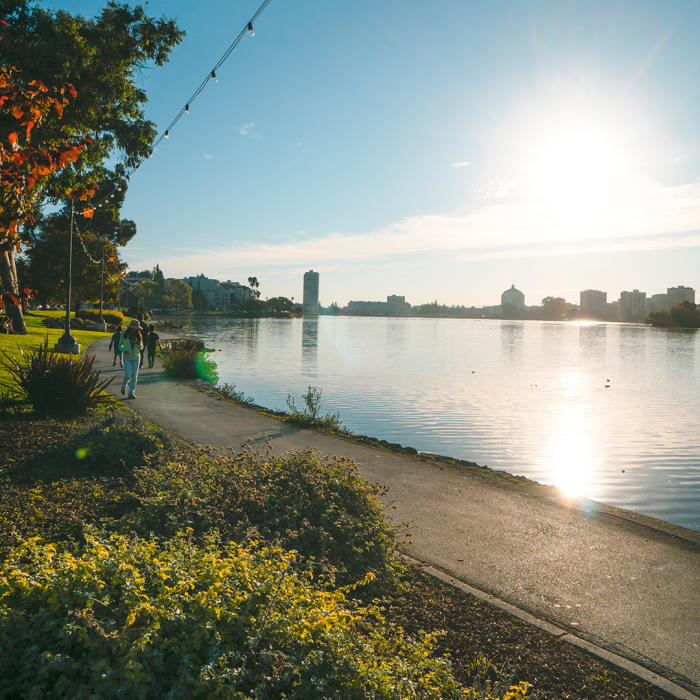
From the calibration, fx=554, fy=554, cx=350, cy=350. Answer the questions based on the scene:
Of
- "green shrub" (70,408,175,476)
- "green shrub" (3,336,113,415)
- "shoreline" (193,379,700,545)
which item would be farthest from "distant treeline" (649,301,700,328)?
"green shrub" (70,408,175,476)

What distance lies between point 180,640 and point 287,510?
8.54ft

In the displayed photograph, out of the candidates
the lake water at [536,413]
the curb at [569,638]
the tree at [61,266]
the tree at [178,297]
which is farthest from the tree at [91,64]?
the tree at [178,297]

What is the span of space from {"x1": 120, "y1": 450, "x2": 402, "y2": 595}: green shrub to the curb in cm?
49

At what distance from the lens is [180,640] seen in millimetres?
2879

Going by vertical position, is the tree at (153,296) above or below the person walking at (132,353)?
above

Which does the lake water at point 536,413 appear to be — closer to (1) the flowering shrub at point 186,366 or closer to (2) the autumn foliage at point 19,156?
(1) the flowering shrub at point 186,366

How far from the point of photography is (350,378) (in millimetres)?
30234

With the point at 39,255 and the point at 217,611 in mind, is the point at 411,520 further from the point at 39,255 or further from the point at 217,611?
the point at 39,255

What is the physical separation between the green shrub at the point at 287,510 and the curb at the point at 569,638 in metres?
0.49

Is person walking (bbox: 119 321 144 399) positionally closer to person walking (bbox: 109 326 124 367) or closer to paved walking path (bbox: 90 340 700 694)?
person walking (bbox: 109 326 124 367)

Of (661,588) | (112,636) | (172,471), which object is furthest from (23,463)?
(661,588)

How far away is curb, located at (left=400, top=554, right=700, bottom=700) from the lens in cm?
377

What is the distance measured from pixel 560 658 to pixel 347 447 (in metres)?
7.16

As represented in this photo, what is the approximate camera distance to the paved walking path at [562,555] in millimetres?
4477
